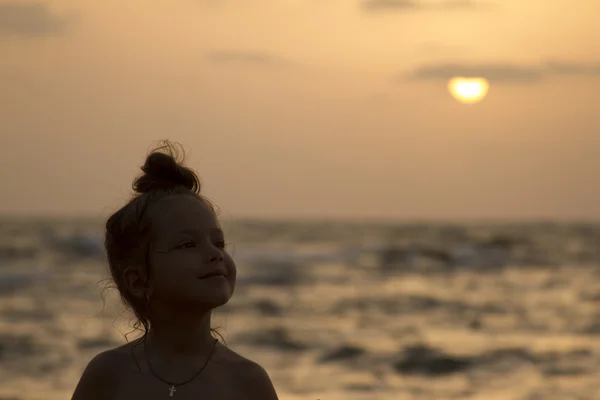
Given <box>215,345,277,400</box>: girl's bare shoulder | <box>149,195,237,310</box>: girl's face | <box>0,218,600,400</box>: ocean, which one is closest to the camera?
<box>149,195,237,310</box>: girl's face

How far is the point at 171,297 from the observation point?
10.2ft

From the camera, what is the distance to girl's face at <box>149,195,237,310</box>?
3062 millimetres

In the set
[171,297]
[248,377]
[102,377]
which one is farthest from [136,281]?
[248,377]

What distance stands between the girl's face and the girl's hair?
35 mm

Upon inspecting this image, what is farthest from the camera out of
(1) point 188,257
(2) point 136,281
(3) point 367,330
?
(3) point 367,330

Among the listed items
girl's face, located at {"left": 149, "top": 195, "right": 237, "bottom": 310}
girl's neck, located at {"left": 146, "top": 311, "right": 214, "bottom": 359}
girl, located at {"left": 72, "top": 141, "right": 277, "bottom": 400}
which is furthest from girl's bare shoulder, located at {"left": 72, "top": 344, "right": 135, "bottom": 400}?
girl's face, located at {"left": 149, "top": 195, "right": 237, "bottom": 310}

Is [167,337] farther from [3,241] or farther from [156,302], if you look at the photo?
[3,241]

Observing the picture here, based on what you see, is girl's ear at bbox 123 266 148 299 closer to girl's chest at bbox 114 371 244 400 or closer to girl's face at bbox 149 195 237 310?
girl's face at bbox 149 195 237 310

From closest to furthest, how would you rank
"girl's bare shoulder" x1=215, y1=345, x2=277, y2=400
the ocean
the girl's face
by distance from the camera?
the girl's face < "girl's bare shoulder" x1=215, y1=345, x2=277, y2=400 < the ocean

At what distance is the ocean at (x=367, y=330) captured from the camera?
34.3 feet

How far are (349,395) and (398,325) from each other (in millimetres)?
6661

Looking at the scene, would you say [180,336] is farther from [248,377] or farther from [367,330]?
[367,330]

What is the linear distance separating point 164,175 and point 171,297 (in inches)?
16.2

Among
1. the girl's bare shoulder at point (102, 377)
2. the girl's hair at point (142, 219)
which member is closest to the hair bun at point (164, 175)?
the girl's hair at point (142, 219)
